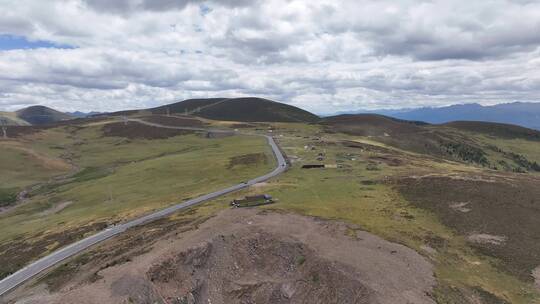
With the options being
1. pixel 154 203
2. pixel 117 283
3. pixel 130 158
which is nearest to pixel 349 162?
pixel 154 203

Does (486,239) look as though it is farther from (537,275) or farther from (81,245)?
(81,245)

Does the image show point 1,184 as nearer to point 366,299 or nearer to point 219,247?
point 219,247

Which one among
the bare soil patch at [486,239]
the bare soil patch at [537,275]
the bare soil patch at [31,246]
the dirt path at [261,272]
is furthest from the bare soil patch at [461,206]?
the bare soil patch at [31,246]

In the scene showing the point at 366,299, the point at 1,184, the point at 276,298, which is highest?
the point at 366,299

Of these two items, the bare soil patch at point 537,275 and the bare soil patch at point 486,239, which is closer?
the bare soil patch at point 537,275

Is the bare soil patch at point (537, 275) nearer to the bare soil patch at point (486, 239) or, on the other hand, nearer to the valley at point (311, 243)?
the valley at point (311, 243)
